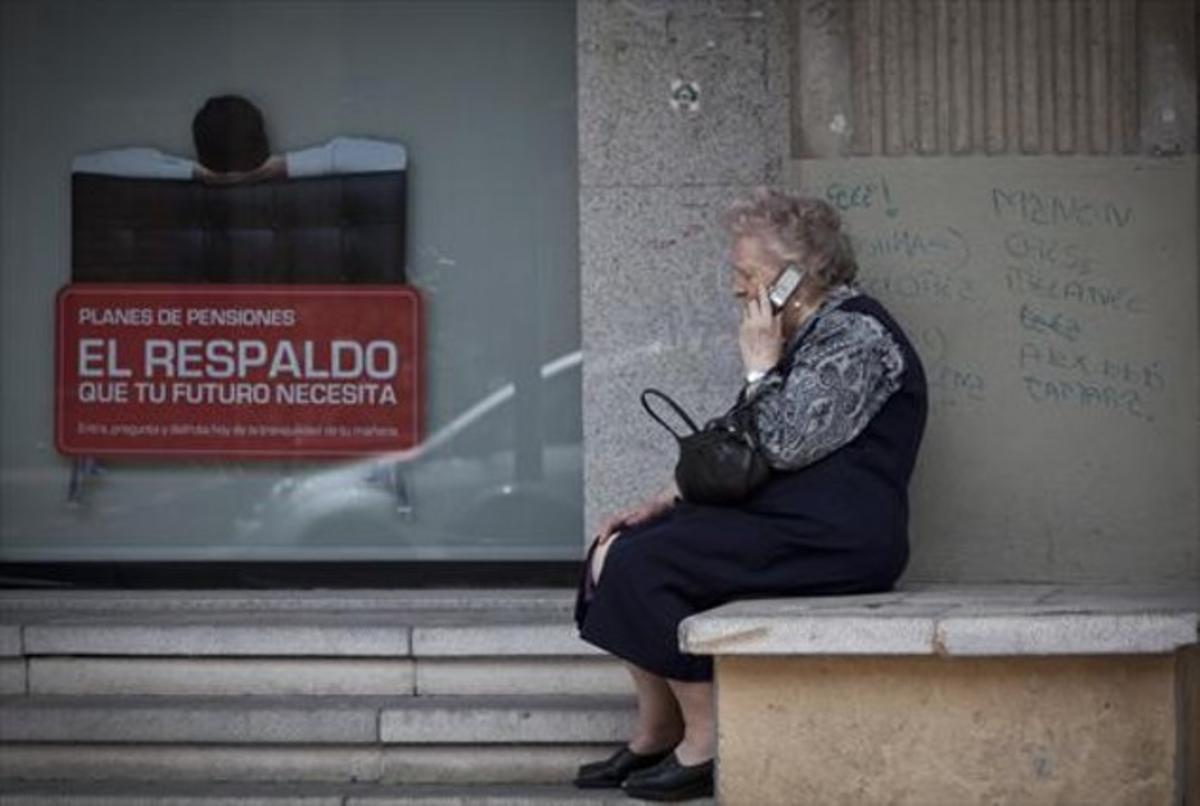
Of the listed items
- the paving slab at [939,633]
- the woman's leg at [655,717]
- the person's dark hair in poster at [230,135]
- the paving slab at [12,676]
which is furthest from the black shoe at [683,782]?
the person's dark hair in poster at [230,135]

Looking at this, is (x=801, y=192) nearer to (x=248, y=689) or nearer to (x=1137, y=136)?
(x=1137, y=136)

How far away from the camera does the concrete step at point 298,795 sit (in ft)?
22.7

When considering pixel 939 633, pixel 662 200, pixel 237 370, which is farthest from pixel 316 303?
pixel 939 633

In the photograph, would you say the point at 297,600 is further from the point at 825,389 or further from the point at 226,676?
the point at 825,389

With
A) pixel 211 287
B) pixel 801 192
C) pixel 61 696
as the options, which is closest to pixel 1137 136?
pixel 801 192

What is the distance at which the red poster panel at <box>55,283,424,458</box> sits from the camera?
8352 millimetres

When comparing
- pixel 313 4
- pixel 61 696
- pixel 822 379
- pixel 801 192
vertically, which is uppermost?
pixel 313 4

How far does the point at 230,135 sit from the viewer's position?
844 centimetres

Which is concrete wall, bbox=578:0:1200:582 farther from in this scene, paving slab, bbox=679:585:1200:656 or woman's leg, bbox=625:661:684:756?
paving slab, bbox=679:585:1200:656

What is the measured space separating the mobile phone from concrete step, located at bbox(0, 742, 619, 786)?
1.43 metres

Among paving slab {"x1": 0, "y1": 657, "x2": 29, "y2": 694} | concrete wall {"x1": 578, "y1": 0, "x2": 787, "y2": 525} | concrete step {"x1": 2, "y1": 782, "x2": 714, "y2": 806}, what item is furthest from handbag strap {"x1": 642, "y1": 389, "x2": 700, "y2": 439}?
paving slab {"x1": 0, "y1": 657, "x2": 29, "y2": 694}

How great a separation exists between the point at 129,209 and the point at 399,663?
1973 mm

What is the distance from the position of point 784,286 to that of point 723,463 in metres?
0.56

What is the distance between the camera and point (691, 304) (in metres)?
7.95
